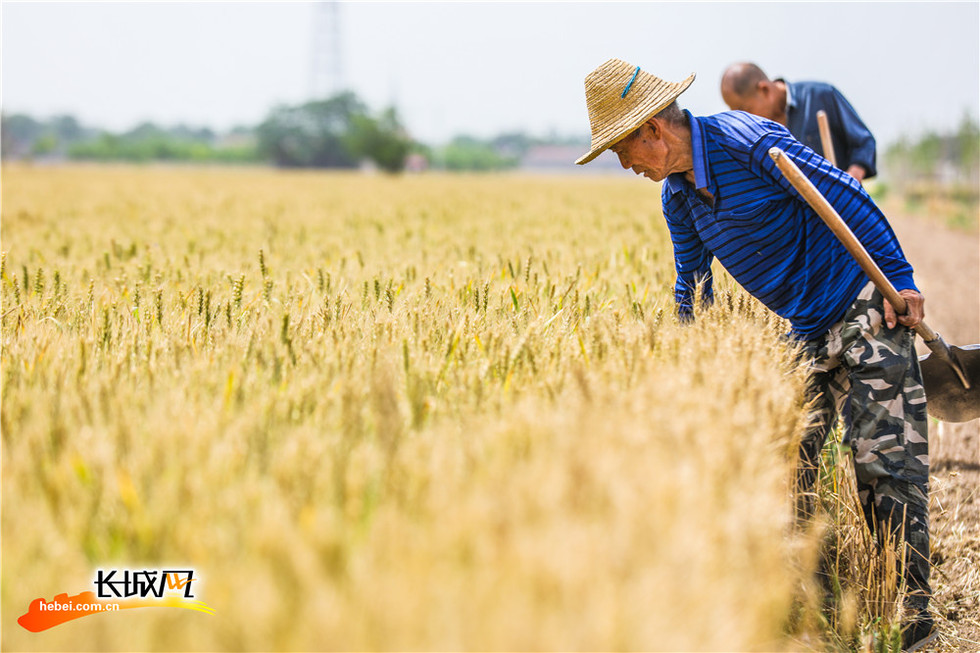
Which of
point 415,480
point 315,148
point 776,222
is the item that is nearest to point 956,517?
point 776,222

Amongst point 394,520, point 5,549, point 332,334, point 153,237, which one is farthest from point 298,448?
point 153,237

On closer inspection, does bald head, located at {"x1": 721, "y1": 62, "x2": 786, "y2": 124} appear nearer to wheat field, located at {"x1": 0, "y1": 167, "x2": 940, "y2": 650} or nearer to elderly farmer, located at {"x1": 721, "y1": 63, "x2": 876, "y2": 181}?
elderly farmer, located at {"x1": 721, "y1": 63, "x2": 876, "y2": 181}

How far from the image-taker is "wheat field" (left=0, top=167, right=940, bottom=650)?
896mm

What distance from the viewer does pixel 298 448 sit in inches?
49.0

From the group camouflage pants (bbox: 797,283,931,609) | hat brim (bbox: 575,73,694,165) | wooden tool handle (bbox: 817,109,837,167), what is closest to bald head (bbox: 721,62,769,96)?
wooden tool handle (bbox: 817,109,837,167)

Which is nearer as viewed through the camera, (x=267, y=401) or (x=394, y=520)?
(x=394, y=520)

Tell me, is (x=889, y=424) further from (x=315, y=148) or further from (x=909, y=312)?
(x=315, y=148)

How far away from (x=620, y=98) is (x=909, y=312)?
3.52 feet

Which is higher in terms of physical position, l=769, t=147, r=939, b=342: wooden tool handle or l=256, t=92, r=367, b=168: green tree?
l=256, t=92, r=367, b=168: green tree

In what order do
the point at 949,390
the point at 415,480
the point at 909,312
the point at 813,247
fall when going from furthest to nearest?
the point at 949,390, the point at 813,247, the point at 909,312, the point at 415,480

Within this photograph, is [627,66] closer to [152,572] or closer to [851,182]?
[851,182]

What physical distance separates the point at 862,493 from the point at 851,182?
3.21ft

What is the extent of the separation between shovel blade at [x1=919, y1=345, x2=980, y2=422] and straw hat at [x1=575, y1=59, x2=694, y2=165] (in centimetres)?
148

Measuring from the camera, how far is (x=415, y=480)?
46.8 inches
